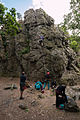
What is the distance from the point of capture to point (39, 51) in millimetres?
15539

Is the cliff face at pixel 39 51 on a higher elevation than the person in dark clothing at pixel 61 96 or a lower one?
higher

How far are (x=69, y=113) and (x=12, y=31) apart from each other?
1065 cm

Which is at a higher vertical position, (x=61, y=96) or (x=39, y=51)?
(x=39, y=51)

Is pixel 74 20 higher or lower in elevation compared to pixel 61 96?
higher

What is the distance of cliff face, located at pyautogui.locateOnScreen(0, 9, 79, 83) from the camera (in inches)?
571

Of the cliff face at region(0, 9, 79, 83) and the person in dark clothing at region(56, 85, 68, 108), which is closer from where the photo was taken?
the person in dark clothing at region(56, 85, 68, 108)

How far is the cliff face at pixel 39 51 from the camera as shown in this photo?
14492 millimetres

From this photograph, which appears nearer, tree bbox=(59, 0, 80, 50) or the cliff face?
tree bbox=(59, 0, 80, 50)

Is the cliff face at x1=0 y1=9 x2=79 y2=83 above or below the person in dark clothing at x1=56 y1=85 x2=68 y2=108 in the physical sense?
above

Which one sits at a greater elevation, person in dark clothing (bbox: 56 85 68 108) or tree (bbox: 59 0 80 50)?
tree (bbox: 59 0 80 50)

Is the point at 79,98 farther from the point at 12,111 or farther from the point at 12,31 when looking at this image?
the point at 12,31

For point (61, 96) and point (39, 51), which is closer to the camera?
point (61, 96)

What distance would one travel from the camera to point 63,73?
14.9 m

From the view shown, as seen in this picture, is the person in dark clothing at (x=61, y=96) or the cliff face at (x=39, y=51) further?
the cliff face at (x=39, y=51)
